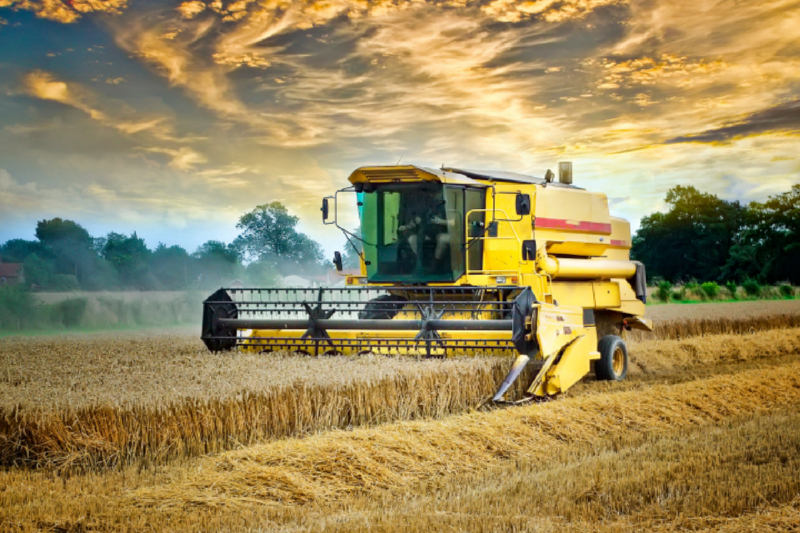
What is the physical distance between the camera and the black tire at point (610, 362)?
9.72 m

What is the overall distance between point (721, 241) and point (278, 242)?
1016 inches

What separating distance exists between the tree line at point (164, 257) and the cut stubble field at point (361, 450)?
55.6ft

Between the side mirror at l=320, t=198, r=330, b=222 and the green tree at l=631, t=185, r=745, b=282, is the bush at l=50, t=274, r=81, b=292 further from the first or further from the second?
the green tree at l=631, t=185, r=745, b=282

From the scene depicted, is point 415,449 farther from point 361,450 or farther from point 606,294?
point 606,294

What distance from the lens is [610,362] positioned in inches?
382

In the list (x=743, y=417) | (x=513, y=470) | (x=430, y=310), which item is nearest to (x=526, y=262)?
(x=430, y=310)

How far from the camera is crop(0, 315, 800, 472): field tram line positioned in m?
5.33

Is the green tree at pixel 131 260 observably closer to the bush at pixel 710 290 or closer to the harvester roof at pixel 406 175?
the harvester roof at pixel 406 175

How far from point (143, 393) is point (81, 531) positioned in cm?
174

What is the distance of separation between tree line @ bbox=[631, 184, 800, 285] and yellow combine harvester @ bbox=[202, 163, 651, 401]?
29.8 m

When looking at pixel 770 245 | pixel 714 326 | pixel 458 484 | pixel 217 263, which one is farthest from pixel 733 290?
pixel 458 484

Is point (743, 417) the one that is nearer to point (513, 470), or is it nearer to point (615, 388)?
point (615, 388)

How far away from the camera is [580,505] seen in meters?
4.57

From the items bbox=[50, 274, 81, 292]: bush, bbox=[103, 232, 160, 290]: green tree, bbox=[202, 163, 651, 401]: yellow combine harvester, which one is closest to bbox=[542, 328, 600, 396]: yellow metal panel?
bbox=[202, 163, 651, 401]: yellow combine harvester
